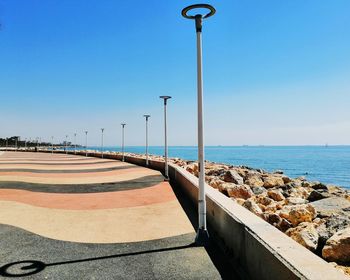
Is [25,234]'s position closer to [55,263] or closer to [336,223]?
[55,263]

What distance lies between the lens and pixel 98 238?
6.73 metres

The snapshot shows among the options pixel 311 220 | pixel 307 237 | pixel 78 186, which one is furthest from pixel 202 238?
pixel 78 186

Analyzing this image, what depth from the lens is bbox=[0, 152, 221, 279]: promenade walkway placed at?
505 centimetres

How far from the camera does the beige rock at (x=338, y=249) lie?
5160mm

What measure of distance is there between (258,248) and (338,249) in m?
1.95

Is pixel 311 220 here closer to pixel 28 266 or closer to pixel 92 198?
pixel 28 266

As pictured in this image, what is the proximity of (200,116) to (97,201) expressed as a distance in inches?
226

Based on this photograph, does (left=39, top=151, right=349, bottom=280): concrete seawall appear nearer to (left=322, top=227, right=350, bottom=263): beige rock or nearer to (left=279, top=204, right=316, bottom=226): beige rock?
(left=322, top=227, right=350, bottom=263): beige rock

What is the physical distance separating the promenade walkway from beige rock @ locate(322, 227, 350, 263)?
1925 millimetres

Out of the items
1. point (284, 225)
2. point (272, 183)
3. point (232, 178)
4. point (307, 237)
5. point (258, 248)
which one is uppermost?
point (258, 248)

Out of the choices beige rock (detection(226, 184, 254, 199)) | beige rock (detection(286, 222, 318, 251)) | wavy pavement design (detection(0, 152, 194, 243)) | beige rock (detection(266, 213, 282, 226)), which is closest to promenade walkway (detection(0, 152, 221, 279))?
wavy pavement design (detection(0, 152, 194, 243))

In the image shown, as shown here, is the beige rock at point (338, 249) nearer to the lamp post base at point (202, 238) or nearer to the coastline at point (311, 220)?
the coastline at point (311, 220)

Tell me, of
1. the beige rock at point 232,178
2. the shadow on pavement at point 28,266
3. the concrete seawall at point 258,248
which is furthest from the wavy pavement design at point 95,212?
the beige rock at point 232,178

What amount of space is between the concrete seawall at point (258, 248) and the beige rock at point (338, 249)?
127 centimetres
